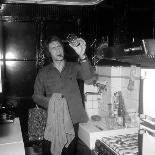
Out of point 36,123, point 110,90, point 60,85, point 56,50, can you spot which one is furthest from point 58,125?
point 110,90

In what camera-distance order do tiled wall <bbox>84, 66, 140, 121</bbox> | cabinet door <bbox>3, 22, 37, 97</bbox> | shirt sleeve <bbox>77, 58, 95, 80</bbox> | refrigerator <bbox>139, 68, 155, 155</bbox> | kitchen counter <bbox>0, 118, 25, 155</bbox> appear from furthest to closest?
1. cabinet door <bbox>3, 22, 37, 97</bbox>
2. tiled wall <bbox>84, 66, 140, 121</bbox>
3. shirt sleeve <bbox>77, 58, 95, 80</bbox>
4. kitchen counter <bbox>0, 118, 25, 155</bbox>
5. refrigerator <bbox>139, 68, 155, 155</bbox>

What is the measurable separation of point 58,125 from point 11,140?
2.91ft

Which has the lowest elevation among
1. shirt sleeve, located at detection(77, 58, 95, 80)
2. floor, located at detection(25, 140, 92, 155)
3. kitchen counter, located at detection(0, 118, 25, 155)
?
floor, located at detection(25, 140, 92, 155)

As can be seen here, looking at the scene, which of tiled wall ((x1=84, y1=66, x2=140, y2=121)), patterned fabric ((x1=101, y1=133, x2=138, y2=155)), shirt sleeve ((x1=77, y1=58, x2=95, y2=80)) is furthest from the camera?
tiled wall ((x1=84, y1=66, x2=140, y2=121))

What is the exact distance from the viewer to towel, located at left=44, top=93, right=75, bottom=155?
8.54 feet

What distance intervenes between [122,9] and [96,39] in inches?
53.1

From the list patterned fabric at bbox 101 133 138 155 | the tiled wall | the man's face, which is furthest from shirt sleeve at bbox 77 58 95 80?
patterned fabric at bbox 101 133 138 155

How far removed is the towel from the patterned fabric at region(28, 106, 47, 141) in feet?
1.59

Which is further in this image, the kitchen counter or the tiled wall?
the tiled wall

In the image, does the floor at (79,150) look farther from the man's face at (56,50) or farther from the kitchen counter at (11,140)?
the man's face at (56,50)

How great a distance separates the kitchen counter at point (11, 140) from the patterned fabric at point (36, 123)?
70 cm

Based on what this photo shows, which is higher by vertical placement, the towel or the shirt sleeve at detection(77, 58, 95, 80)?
the shirt sleeve at detection(77, 58, 95, 80)

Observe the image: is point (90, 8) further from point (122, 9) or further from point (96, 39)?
point (122, 9)

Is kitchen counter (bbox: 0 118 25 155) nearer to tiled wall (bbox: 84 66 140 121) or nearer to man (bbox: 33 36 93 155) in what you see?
man (bbox: 33 36 93 155)
